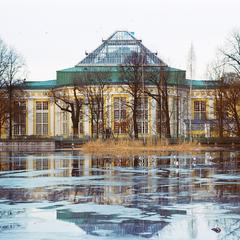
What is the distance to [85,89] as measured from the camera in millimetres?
87625

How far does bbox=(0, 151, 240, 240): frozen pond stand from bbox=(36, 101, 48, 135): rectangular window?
3553 inches

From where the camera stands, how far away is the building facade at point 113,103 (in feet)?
320

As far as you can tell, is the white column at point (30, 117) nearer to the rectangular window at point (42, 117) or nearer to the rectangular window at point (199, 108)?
the rectangular window at point (42, 117)

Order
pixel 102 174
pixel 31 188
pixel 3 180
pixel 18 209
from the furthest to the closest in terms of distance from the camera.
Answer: pixel 102 174, pixel 3 180, pixel 31 188, pixel 18 209

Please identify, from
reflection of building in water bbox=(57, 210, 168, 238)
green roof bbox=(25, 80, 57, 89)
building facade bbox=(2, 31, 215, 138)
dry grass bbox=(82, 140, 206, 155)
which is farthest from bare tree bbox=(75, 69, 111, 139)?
reflection of building in water bbox=(57, 210, 168, 238)

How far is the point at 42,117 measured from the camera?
11312 cm

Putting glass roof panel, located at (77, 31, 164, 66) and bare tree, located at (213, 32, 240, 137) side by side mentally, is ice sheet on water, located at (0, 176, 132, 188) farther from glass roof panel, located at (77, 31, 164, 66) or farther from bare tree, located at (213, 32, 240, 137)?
glass roof panel, located at (77, 31, 164, 66)

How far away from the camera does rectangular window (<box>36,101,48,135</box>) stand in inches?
4444

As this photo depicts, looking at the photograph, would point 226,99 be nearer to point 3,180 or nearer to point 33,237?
point 3,180

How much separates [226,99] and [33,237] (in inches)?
2480

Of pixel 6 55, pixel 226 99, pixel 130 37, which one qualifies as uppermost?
pixel 130 37

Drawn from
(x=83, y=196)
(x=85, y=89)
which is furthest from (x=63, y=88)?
(x=83, y=196)

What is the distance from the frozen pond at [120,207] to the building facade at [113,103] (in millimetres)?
71982

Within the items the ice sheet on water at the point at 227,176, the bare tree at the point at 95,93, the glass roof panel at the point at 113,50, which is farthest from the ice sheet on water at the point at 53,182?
the glass roof panel at the point at 113,50
